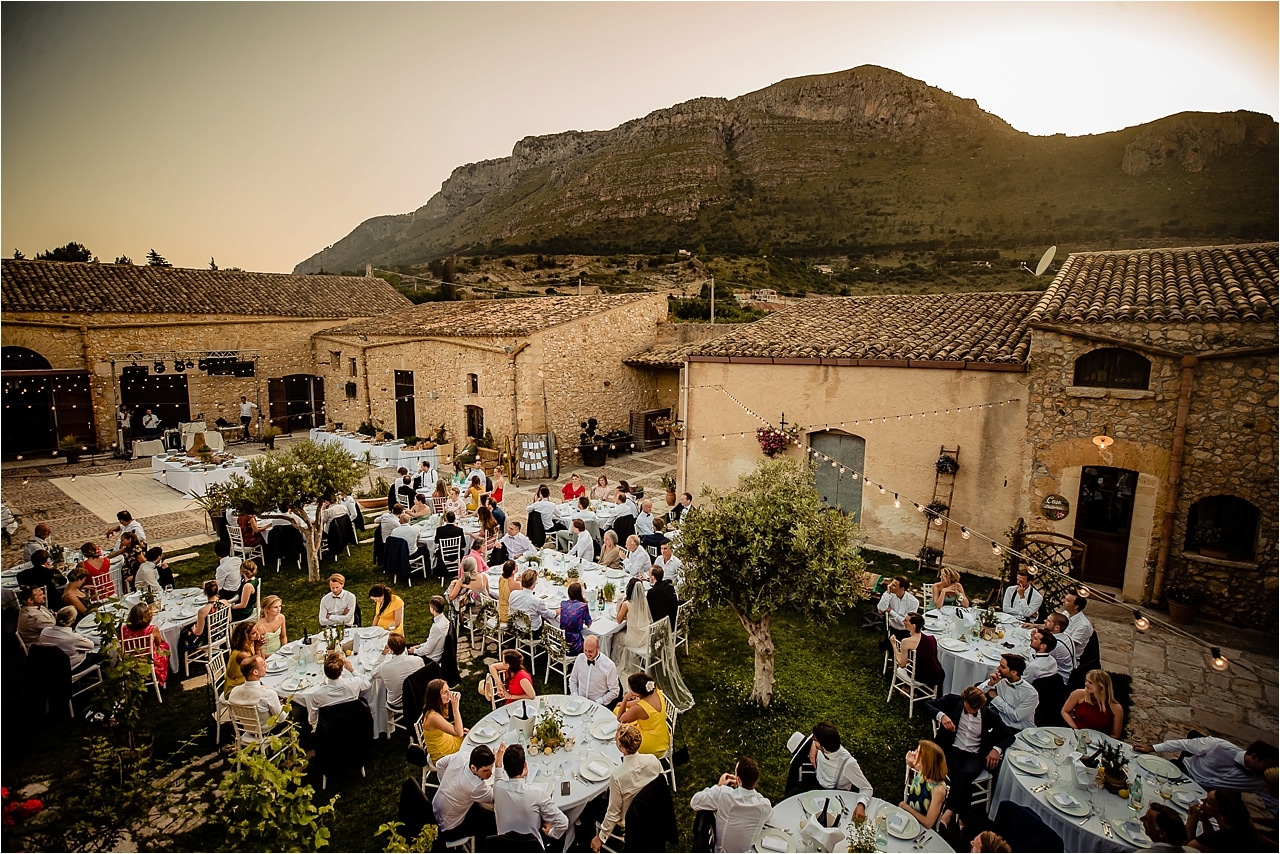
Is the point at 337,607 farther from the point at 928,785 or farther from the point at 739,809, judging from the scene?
the point at 928,785

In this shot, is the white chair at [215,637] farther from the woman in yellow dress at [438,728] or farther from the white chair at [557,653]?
the white chair at [557,653]

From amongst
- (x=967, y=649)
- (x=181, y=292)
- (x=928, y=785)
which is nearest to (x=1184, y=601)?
(x=967, y=649)

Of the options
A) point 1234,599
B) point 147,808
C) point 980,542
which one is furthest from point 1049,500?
point 147,808

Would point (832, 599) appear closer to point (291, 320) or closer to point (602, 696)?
point (602, 696)

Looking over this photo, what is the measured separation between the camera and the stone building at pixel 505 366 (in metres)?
17.6

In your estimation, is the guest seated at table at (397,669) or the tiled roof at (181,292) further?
the tiled roof at (181,292)

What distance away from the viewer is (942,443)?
10695 mm

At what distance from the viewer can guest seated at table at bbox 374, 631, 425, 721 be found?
601 centimetres

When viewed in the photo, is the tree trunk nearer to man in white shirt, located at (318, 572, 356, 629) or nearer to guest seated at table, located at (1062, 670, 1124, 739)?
guest seated at table, located at (1062, 670, 1124, 739)

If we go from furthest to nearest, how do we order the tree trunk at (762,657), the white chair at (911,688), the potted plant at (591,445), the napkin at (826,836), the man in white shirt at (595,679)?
the potted plant at (591,445)
the white chair at (911,688)
the tree trunk at (762,657)
the man in white shirt at (595,679)
the napkin at (826,836)

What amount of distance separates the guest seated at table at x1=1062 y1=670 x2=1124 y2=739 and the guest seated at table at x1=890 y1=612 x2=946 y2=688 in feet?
3.90

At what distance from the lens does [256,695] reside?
17.5ft

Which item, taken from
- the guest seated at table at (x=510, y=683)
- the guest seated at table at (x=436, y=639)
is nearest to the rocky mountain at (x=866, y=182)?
the guest seated at table at (x=510, y=683)

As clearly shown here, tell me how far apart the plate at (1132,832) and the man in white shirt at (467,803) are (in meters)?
4.46
